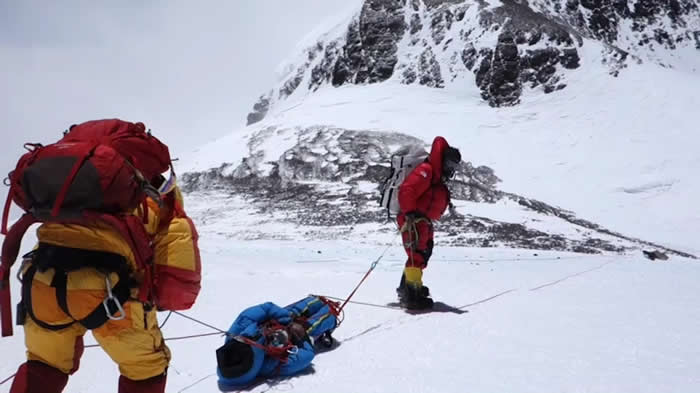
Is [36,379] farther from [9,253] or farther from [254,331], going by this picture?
[254,331]

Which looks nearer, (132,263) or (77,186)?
(77,186)

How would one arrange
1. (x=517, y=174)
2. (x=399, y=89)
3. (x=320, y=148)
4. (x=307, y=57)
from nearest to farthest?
(x=517, y=174), (x=320, y=148), (x=399, y=89), (x=307, y=57)

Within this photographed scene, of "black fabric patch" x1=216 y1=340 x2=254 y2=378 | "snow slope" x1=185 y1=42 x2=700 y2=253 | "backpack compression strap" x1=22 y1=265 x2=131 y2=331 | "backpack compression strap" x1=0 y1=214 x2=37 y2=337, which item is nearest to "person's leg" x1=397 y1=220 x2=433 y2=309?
"black fabric patch" x1=216 y1=340 x2=254 y2=378

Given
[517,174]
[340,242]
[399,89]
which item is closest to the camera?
[340,242]

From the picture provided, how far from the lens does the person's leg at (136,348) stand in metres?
1.98

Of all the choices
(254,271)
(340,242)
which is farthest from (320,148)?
(254,271)

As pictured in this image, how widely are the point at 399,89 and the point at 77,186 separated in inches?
1373

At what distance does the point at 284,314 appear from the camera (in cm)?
339

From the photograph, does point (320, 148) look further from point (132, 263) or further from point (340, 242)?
point (132, 263)

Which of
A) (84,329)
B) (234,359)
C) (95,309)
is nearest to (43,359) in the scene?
(84,329)

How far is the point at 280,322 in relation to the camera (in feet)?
10.8

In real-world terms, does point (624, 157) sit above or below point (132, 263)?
below

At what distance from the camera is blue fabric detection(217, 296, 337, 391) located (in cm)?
279

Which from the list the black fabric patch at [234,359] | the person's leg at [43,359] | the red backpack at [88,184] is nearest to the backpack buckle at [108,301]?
the red backpack at [88,184]
